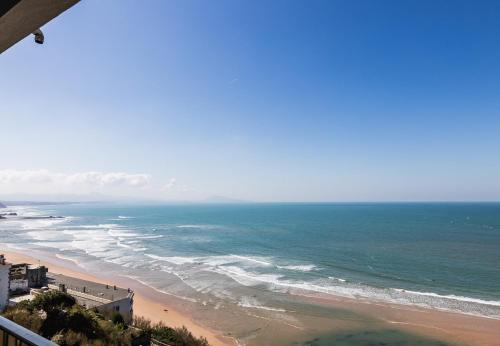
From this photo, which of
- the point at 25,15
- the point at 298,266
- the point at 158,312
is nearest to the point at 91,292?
the point at 158,312

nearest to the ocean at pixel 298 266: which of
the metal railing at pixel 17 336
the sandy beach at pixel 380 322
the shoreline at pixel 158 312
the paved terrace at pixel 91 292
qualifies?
the sandy beach at pixel 380 322

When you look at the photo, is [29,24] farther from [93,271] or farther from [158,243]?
[158,243]

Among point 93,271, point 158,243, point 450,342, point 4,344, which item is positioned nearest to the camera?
point 4,344

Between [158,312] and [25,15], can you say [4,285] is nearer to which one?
[158,312]

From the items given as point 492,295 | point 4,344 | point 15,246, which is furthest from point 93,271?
point 4,344

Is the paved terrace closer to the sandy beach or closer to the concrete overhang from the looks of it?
the sandy beach

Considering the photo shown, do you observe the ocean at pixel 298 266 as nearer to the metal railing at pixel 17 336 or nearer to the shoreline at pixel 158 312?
the shoreline at pixel 158 312
